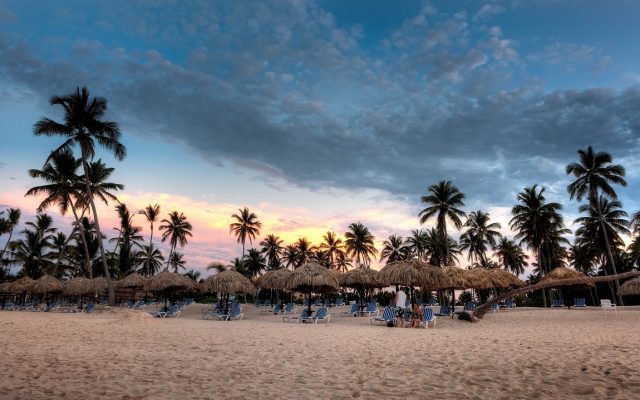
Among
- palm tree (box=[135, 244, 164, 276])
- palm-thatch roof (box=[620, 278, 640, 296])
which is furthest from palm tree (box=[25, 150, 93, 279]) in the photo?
palm-thatch roof (box=[620, 278, 640, 296])

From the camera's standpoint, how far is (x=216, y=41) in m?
16.9

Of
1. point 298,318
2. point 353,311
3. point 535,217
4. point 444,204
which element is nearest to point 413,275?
point 353,311

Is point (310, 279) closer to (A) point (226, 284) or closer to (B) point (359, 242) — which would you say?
(A) point (226, 284)

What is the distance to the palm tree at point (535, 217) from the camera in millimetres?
34500

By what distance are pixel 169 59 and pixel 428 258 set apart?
42.2 meters

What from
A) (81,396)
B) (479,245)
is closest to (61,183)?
(81,396)

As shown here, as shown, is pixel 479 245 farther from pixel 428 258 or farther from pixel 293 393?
pixel 293 393

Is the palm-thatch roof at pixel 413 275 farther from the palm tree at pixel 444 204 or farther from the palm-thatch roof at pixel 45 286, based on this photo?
the palm-thatch roof at pixel 45 286

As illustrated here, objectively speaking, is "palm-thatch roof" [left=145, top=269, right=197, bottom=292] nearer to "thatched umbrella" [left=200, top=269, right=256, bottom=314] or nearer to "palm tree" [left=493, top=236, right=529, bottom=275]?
"thatched umbrella" [left=200, top=269, right=256, bottom=314]

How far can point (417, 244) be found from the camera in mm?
47875

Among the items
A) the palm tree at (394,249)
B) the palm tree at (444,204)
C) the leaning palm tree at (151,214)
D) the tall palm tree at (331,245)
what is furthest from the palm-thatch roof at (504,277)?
the leaning palm tree at (151,214)

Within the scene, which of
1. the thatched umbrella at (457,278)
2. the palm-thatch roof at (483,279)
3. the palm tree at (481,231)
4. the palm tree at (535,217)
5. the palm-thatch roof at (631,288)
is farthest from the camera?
the palm tree at (481,231)

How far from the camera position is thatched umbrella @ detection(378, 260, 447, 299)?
57.4 feet

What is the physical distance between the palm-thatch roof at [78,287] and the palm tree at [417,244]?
34.9 m
